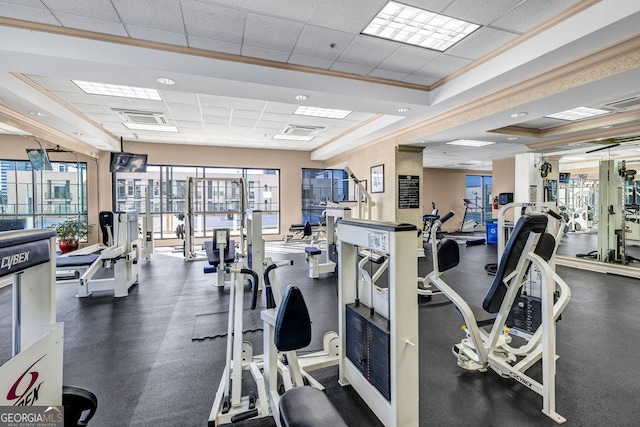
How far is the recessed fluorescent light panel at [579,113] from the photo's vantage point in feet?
15.2

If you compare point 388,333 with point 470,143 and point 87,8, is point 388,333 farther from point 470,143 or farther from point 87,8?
point 470,143

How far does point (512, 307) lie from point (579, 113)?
14.6ft

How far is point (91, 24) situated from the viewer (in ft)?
8.67

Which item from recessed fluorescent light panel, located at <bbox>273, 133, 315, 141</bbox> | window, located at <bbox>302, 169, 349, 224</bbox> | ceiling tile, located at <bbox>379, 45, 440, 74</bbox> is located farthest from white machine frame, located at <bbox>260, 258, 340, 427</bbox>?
window, located at <bbox>302, 169, 349, 224</bbox>

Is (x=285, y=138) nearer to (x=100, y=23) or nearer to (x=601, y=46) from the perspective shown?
(x=100, y=23)

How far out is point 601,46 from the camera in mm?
2639

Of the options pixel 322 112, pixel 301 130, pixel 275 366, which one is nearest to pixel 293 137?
pixel 301 130

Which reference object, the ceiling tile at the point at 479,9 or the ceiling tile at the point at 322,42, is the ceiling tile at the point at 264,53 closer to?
the ceiling tile at the point at 322,42

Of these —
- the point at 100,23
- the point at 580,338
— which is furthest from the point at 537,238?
the point at 100,23

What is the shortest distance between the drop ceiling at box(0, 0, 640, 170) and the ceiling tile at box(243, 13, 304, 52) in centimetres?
2

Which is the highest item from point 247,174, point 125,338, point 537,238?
point 247,174

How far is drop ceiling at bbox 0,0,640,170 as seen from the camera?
2477mm

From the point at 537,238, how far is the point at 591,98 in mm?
2718

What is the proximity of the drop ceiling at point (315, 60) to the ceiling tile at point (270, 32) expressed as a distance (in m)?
0.02
